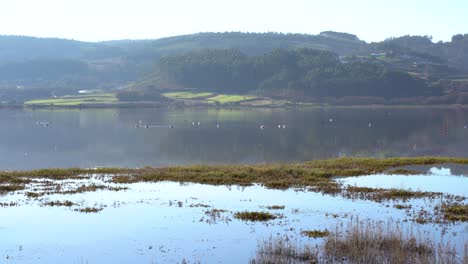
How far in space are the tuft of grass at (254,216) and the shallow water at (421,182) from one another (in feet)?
41.8

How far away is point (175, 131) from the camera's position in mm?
111500

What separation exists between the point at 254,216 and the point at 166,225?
4728mm

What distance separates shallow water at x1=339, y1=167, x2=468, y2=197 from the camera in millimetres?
39562

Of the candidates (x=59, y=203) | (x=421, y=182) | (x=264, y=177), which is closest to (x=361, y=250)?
(x=59, y=203)

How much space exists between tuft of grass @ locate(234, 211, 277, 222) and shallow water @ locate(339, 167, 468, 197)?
12.7m

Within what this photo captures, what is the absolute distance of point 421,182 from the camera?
141 ft

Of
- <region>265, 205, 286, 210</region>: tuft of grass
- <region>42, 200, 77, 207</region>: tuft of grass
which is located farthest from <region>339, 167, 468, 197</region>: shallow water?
<region>42, 200, 77, 207</region>: tuft of grass

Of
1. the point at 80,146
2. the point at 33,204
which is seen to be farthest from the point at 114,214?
the point at 80,146

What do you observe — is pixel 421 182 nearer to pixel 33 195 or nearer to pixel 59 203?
pixel 59 203

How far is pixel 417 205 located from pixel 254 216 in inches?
398

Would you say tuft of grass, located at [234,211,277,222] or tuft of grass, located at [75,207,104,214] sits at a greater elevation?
tuft of grass, located at [234,211,277,222]

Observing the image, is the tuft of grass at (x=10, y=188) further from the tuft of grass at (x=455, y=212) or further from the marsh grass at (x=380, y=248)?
the tuft of grass at (x=455, y=212)

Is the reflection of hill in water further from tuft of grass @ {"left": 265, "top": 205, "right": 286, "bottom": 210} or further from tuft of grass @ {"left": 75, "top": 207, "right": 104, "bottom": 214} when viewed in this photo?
tuft of grass @ {"left": 75, "top": 207, "right": 104, "bottom": 214}

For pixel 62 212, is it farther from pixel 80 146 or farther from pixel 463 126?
pixel 463 126
